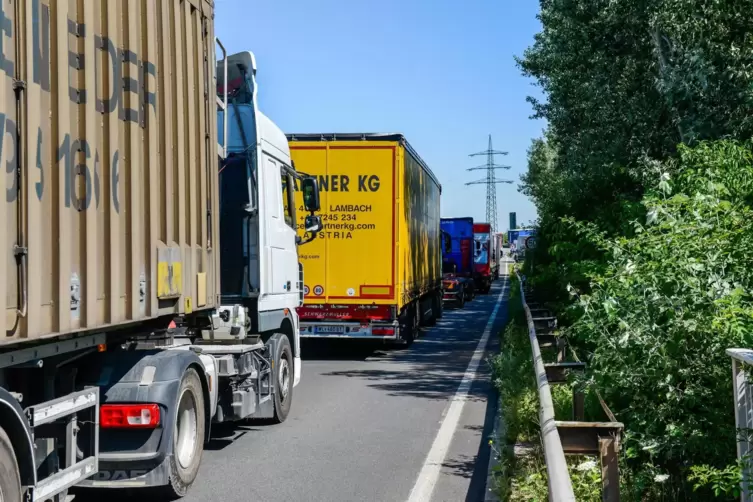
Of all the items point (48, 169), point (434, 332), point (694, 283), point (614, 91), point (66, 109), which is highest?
point (614, 91)

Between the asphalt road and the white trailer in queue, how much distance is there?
48 cm

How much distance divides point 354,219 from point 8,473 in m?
12.1

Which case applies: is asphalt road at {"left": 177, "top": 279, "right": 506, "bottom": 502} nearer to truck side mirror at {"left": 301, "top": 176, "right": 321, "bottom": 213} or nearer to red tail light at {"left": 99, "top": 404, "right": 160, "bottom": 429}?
red tail light at {"left": 99, "top": 404, "right": 160, "bottom": 429}

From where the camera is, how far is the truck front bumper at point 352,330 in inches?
636

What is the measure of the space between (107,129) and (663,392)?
3.79 meters

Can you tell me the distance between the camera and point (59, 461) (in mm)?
5121

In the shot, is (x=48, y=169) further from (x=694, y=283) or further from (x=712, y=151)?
(x=712, y=151)

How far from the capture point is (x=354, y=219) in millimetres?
16234

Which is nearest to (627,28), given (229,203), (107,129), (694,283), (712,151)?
(712,151)

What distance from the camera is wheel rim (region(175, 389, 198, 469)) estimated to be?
6.77 m

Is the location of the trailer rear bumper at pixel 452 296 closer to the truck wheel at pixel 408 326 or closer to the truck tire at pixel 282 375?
the truck wheel at pixel 408 326

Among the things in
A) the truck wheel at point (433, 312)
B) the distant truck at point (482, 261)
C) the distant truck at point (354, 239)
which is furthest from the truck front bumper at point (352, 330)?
the distant truck at point (482, 261)

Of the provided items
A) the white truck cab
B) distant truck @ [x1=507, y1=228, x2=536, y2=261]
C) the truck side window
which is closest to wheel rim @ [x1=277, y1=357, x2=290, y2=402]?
the white truck cab

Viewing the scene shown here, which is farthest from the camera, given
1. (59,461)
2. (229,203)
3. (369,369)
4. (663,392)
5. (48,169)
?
(369,369)
